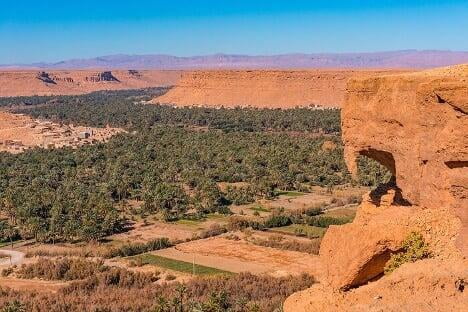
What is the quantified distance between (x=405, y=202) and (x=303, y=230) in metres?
35.7

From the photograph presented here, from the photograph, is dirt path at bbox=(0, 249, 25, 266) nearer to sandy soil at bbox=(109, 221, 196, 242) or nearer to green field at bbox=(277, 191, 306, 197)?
sandy soil at bbox=(109, 221, 196, 242)

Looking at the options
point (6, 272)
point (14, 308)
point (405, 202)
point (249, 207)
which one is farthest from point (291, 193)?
point (405, 202)

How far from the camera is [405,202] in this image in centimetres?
1573

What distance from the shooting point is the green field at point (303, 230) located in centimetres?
4984

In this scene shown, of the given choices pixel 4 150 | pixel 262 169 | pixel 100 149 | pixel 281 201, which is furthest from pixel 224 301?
pixel 4 150

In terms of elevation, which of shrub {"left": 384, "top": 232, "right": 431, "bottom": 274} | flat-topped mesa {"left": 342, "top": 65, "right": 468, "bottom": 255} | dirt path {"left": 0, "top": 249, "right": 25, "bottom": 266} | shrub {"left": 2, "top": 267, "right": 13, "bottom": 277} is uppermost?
flat-topped mesa {"left": 342, "top": 65, "right": 468, "bottom": 255}

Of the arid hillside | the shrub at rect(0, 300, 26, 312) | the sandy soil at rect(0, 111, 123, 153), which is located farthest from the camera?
the arid hillside

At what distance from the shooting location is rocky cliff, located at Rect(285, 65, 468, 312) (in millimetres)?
13281

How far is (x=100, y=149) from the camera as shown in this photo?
310 ft

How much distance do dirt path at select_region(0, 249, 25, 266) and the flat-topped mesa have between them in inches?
1280

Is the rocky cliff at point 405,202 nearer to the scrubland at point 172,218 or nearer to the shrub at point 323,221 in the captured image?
the scrubland at point 172,218

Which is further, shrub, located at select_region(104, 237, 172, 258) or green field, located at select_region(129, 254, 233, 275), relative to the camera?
shrub, located at select_region(104, 237, 172, 258)

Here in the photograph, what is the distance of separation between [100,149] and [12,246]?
154 feet

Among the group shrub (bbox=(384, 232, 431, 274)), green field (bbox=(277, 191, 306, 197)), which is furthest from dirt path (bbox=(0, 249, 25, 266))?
shrub (bbox=(384, 232, 431, 274))
